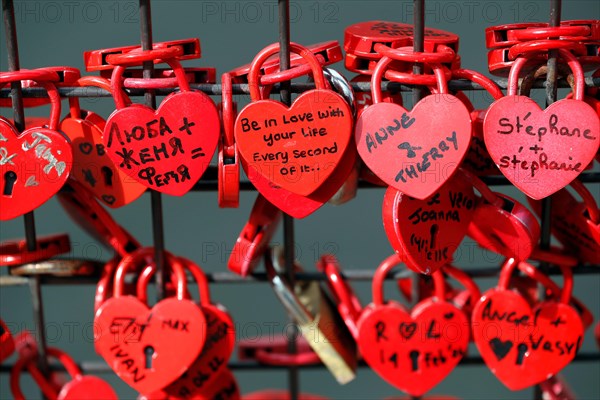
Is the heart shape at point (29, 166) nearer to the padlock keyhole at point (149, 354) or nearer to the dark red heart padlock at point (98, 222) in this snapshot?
the dark red heart padlock at point (98, 222)

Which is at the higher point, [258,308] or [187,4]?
[187,4]

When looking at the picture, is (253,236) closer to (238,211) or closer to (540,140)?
(540,140)

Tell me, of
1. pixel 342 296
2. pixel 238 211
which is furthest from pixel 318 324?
pixel 238 211

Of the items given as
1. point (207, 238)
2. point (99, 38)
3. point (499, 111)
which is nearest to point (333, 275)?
point (499, 111)

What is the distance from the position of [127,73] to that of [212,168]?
0.12 metres

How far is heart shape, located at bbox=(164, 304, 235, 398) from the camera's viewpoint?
815mm

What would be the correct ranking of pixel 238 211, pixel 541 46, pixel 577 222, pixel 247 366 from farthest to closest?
pixel 238 211, pixel 247 366, pixel 577 222, pixel 541 46

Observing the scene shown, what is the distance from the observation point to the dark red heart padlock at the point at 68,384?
84 cm

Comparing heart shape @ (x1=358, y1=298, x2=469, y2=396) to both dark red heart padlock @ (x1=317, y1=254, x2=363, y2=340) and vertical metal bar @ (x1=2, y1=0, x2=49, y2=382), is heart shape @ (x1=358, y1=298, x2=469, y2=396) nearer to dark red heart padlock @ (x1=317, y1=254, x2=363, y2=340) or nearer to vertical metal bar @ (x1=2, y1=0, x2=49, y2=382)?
dark red heart padlock @ (x1=317, y1=254, x2=363, y2=340)

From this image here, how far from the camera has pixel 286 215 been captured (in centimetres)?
81

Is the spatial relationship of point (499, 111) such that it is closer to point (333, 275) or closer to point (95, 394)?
point (333, 275)

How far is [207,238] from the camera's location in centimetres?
141

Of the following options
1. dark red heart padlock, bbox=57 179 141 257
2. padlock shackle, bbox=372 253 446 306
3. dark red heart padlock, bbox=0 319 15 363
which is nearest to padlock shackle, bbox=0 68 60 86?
dark red heart padlock, bbox=57 179 141 257

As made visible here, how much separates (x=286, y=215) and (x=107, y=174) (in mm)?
178
